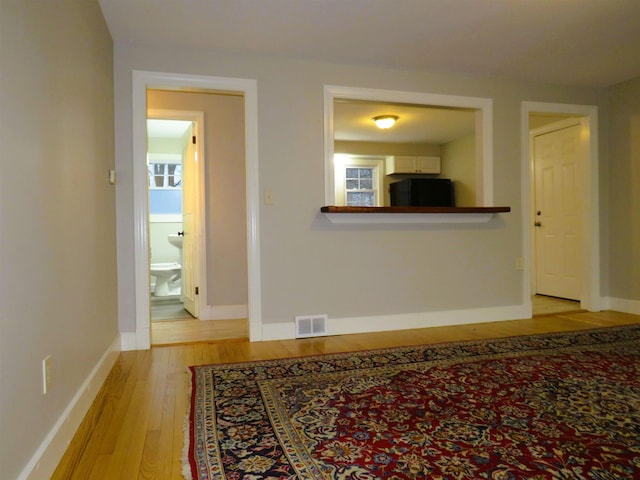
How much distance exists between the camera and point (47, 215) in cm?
139

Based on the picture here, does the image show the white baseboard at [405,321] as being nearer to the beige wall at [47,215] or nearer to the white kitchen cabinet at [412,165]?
the beige wall at [47,215]

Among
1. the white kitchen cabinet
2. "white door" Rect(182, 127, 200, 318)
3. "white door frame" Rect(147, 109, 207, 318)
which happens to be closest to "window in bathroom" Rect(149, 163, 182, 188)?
"white door" Rect(182, 127, 200, 318)

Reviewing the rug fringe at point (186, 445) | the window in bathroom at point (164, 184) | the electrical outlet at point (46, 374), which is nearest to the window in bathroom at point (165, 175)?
the window in bathroom at point (164, 184)

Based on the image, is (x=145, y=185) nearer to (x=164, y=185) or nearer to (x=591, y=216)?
(x=164, y=185)

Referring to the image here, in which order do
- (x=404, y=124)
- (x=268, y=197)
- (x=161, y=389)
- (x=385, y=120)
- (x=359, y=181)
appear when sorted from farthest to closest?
(x=359, y=181) → (x=404, y=124) → (x=385, y=120) → (x=268, y=197) → (x=161, y=389)

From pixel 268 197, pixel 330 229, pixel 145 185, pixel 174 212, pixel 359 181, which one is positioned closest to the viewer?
pixel 145 185

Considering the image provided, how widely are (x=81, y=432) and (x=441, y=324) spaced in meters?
2.67

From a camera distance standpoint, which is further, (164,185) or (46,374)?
(164,185)

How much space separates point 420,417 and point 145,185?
228 cm

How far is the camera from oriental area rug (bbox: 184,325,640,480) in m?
1.29

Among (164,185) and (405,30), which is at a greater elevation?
(405,30)

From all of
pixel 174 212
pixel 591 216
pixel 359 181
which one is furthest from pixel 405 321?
pixel 174 212

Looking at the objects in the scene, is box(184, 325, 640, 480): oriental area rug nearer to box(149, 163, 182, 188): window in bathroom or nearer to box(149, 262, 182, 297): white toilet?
box(149, 262, 182, 297): white toilet

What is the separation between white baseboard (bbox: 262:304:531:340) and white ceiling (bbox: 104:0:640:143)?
2.02 metres
